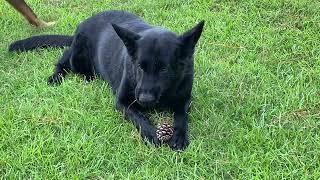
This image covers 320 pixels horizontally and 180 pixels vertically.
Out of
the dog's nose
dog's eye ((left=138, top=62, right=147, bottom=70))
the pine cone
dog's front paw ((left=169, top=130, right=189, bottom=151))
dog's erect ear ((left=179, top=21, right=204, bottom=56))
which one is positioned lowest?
dog's front paw ((left=169, top=130, right=189, bottom=151))

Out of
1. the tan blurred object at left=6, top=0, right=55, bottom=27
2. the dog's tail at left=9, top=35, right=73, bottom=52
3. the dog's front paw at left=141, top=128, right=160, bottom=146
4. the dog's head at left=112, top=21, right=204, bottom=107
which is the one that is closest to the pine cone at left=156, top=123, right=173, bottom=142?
the dog's front paw at left=141, top=128, right=160, bottom=146

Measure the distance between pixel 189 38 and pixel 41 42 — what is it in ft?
6.99

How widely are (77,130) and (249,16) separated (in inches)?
108

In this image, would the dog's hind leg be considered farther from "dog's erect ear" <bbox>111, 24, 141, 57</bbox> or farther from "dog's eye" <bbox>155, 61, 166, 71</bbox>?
"dog's eye" <bbox>155, 61, 166, 71</bbox>

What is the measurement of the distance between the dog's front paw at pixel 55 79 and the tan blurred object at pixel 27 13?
1.38 metres

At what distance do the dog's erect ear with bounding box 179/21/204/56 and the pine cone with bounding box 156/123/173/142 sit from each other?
1.67 ft

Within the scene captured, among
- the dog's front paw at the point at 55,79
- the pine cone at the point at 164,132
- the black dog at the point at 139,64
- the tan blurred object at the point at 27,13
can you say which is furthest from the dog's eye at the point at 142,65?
the tan blurred object at the point at 27,13

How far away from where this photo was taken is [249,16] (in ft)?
18.2

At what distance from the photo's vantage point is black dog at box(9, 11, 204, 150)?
321cm

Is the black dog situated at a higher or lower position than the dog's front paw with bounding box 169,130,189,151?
higher

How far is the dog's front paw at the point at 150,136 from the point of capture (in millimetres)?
3377

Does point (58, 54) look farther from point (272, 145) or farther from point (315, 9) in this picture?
point (315, 9)

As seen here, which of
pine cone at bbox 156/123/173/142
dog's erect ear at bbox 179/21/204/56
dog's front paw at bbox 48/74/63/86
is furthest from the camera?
dog's front paw at bbox 48/74/63/86

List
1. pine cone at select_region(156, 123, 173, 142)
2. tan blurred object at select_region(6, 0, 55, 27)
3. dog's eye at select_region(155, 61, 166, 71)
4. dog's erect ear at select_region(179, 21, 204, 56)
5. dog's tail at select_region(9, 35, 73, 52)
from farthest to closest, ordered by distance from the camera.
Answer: tan blurred object at select_region(6, 0, 55, 27) < dog's tail at select_region(9, 35, 73, 52) < pine cone at select_region(156, 123, 173, 142) < dog's erect ear at select_region(179, 21, 204, 56) < dog's eye at select_region(155, 61, 166, 71)
